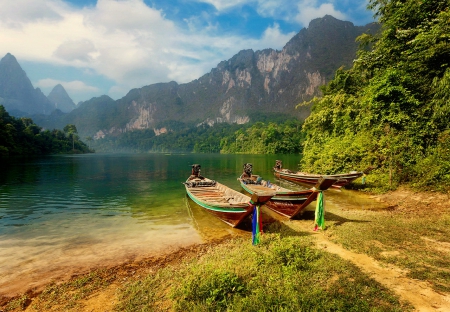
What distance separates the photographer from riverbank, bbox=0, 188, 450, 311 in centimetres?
463

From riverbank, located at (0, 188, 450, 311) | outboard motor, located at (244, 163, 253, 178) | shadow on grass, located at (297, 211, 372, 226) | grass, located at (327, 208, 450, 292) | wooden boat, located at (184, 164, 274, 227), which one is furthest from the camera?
outboard motor, located at (244, 163, 253, 178)

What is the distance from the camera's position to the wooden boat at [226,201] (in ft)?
30.9

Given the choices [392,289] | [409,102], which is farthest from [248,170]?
[392,289]

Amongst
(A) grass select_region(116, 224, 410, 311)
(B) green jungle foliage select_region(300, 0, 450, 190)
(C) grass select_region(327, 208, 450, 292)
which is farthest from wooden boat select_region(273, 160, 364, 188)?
(A) grass select_region(116, 224, 410, 311)

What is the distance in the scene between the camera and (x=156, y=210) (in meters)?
15.2

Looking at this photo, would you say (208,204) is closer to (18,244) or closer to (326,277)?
(326,277)

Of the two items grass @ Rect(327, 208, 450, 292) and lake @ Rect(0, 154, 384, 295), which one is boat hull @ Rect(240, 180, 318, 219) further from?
lake @ Rect(0, 154, 384, 295)

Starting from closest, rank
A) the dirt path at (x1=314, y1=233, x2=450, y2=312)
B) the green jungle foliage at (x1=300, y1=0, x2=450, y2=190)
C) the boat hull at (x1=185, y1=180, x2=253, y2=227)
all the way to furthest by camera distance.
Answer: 1. the dirt path at (x1=314, y1=233, x2=450, y2=312)
2. the boat hull at (x1=185, y1=180, x2=253, y2=227)
3. the green jungle foliage at (x1=300, y1=0, x2=450, y2=190)

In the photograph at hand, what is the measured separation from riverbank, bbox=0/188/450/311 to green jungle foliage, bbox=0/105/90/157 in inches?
2967

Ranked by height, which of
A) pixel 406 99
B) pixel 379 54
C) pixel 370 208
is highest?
pixel 379 54

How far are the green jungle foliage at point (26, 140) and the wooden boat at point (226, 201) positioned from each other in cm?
6917

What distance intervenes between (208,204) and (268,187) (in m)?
6.30

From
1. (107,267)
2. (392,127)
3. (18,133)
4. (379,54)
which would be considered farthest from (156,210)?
(18,133)

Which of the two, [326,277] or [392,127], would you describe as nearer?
[326,277]
